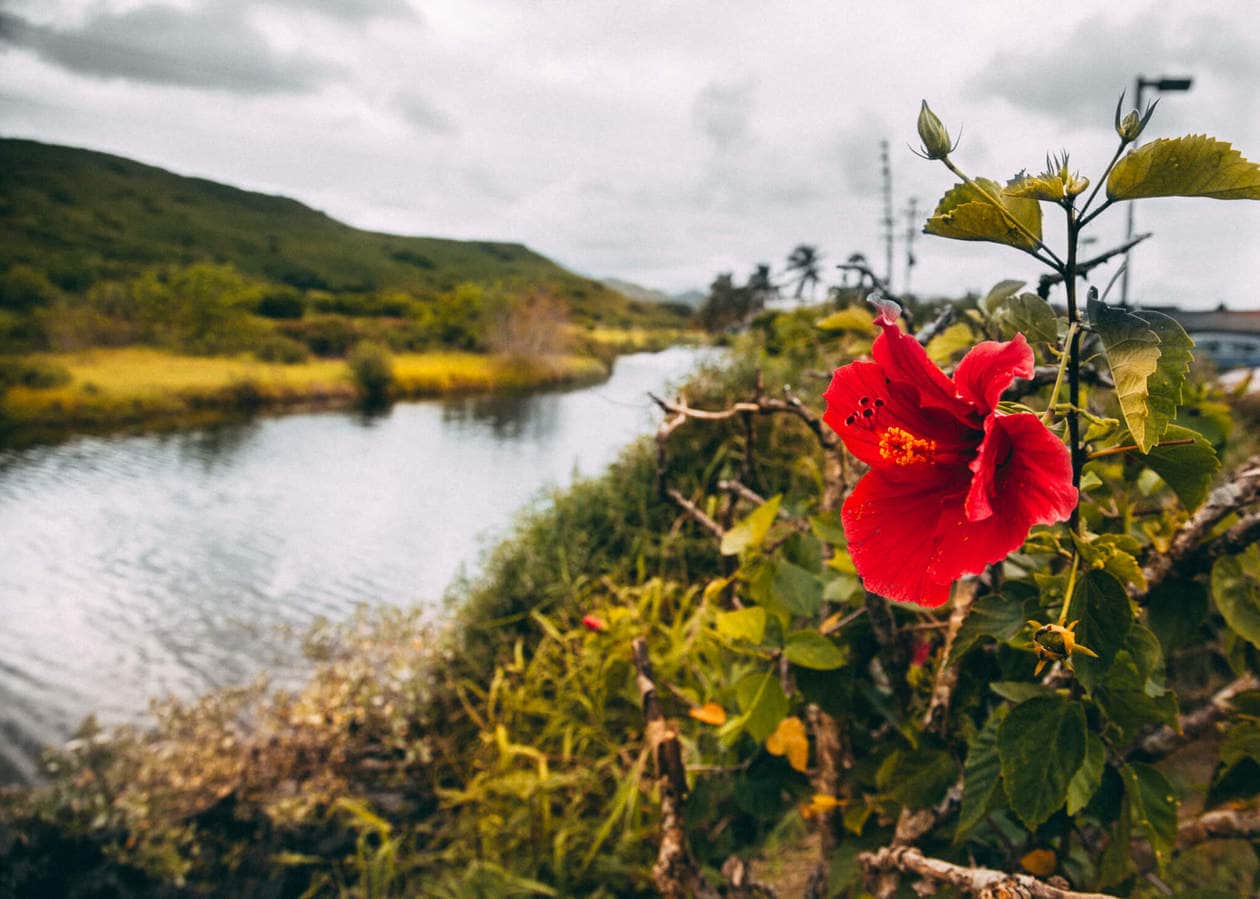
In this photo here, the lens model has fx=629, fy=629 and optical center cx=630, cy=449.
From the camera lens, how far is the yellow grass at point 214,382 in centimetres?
1284

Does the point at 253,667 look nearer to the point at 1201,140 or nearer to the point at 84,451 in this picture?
the point at 1201,140

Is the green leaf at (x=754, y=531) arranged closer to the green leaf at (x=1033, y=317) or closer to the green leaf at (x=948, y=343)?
the green leaf at (x=948, y=343)

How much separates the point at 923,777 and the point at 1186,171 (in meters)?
0.53

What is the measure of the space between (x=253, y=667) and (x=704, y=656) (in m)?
3.09

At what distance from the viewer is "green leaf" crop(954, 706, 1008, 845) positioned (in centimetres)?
49

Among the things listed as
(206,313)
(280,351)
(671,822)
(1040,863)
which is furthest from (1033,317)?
(206,313)

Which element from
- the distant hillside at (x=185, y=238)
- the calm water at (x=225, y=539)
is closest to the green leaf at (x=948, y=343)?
the calm water at (x=225, y=539)

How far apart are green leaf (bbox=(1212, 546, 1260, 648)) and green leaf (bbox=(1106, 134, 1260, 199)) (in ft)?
1.14

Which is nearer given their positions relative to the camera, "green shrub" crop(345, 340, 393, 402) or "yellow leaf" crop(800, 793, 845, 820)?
"yellow leaf" crop(800, 793, 845, 820)

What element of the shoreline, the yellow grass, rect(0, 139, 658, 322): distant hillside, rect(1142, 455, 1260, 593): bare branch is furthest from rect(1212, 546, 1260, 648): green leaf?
rect(0, 139, 658, 322): distant hillside

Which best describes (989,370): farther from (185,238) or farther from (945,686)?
(185,238)

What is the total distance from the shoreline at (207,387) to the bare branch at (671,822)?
45.5 feet

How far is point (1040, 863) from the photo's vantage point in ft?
2.01

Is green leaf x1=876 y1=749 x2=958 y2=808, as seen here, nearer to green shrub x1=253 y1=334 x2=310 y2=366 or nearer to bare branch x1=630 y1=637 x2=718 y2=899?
bare branch x1=630 y1=637 x2=718 y2=899
